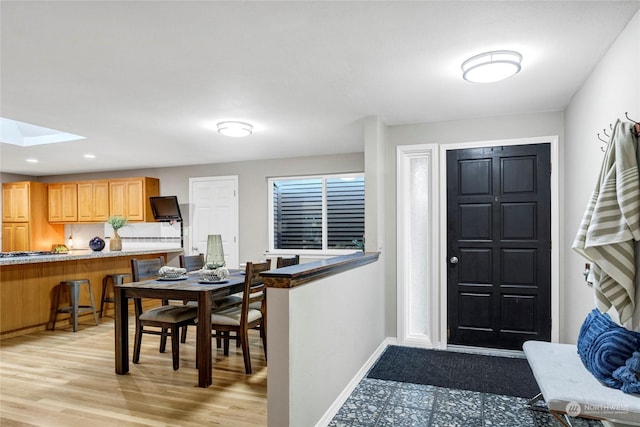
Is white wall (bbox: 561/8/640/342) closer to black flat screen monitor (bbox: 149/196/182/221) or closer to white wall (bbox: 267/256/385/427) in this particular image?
white wall (bbox: 267/256/385/427)

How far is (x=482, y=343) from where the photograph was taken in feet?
12.8

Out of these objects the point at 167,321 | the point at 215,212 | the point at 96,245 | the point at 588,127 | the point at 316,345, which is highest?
the point at 588,127

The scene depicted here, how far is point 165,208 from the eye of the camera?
21.9 feet

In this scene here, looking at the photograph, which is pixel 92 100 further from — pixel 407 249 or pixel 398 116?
pixel 407 249

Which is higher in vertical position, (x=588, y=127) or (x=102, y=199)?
(x=588, y=127)

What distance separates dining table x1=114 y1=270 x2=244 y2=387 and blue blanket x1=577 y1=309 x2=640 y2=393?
252cm

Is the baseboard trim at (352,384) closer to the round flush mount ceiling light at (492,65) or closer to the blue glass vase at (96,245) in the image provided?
the round flush mount ceiling light at (492,65)

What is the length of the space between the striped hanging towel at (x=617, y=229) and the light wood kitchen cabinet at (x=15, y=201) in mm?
8551

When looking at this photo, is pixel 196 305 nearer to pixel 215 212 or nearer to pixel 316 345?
pixel 215 212

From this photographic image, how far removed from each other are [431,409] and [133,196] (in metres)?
5.97

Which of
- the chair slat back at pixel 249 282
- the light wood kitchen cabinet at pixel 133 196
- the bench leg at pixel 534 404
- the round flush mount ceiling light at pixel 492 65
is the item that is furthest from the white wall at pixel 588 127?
the light wood kitchen cabinet at pixel 133 196

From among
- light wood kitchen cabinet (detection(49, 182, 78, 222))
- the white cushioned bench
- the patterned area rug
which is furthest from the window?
light wood kitchen cabinet (detection(49, 182, 78, 222))

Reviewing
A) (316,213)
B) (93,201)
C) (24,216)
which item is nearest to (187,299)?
(316,213)

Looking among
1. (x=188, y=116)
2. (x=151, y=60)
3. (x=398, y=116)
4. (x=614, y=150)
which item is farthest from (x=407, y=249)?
(x=151, y=60)
